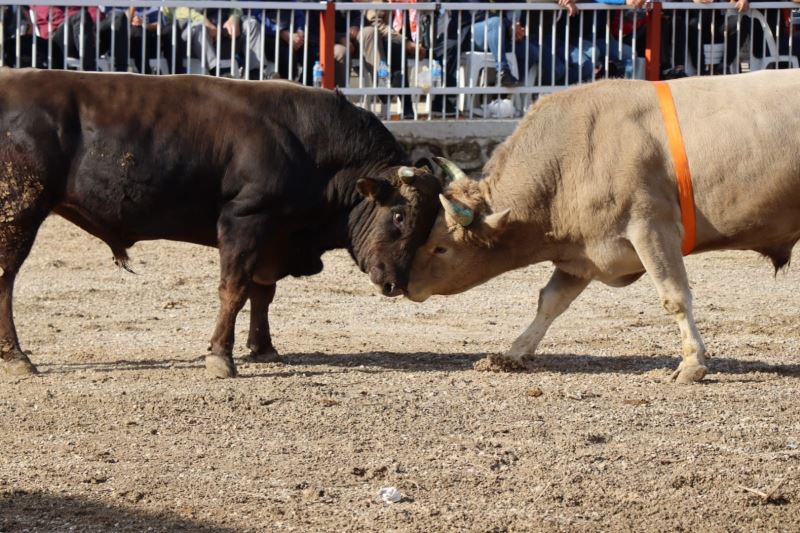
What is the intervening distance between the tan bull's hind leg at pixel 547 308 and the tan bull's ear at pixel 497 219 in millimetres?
683

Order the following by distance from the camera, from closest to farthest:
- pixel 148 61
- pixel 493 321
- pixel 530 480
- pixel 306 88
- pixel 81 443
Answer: pixel 530 480
pixel 81 443
pixel 306 88
pixel 493 321
pixel 148 61

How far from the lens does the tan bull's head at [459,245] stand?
8.62 m

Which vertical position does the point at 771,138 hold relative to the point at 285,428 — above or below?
above

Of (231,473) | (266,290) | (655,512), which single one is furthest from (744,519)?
(266,290)

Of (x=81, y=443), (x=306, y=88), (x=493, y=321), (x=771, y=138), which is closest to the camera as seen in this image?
(x=81, y=443)

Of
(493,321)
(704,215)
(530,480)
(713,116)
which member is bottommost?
(493,321)

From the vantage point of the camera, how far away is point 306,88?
903cm

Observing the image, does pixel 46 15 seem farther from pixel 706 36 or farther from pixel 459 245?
pixel 459 245

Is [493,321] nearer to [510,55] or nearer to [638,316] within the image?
[638,316]

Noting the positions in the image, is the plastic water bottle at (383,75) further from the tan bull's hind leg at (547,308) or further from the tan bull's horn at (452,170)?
the tan bull's hind leg at (547,308)

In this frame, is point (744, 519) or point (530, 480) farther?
point (530, 480)

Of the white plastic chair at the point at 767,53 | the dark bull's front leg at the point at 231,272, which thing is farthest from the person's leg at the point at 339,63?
the dark bull's front leg at the point at 231,272

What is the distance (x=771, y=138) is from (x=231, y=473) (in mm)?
3807

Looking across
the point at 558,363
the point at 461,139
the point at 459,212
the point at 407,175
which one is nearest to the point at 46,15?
the point at 461,139
